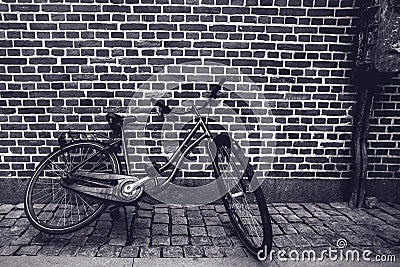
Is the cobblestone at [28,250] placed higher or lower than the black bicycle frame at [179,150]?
lower

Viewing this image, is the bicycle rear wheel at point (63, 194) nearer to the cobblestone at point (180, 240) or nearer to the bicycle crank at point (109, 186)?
the bicycle crank at point (109, 186)

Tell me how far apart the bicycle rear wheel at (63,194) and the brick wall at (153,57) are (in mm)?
277

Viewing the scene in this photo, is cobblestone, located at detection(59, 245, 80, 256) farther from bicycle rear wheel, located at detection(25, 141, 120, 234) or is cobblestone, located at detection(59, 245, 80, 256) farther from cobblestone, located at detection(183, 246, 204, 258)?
cobblestone, located at detection(183, 246, 204, 258)

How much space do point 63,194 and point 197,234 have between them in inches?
68.5

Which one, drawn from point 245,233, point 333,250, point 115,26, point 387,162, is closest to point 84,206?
point 245,233

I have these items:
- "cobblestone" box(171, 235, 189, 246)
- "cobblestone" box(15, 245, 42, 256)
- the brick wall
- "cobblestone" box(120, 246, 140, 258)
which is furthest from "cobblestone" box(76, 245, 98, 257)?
the brick wall

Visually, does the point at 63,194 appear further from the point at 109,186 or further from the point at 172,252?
the point at 172,252

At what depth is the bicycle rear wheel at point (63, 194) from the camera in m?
3.17

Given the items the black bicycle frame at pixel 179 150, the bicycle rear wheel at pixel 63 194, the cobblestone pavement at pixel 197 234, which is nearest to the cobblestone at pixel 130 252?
the cobblestone pavement at pixel 197 234

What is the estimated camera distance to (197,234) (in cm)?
321

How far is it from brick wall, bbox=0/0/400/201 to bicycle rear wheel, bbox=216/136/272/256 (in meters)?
0.93

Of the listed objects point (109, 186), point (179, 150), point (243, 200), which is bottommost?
point (243, 200)

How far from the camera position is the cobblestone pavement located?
2916 mm

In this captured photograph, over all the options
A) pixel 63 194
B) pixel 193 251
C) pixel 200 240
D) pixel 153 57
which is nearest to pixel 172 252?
pixel 193 251
